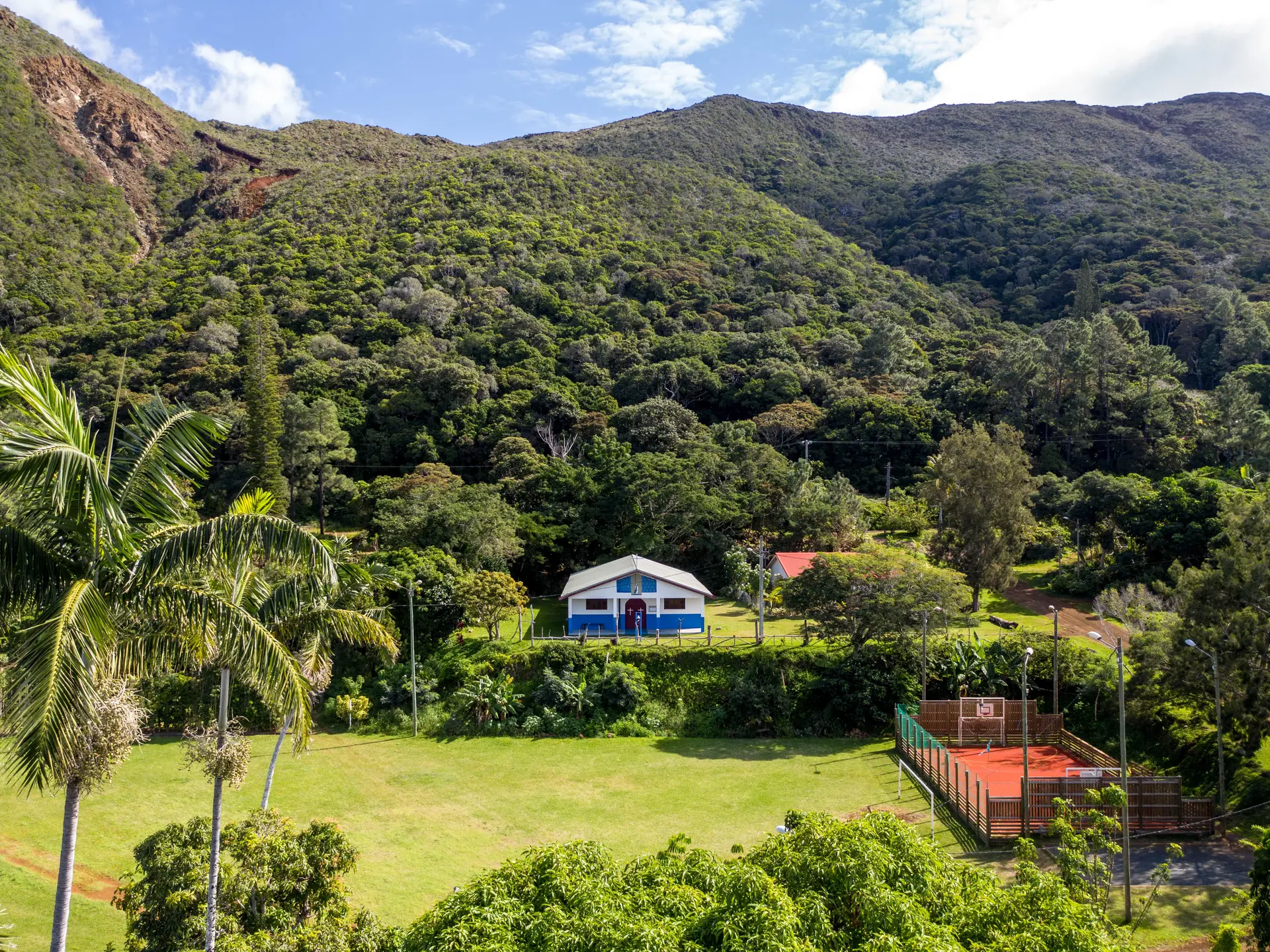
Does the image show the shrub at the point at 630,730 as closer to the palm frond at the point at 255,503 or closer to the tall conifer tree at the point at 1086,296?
the palm frond at the point at 255,503

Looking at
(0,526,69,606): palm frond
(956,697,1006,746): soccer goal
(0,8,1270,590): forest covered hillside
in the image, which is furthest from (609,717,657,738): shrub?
(0,526,69,606): palm frond

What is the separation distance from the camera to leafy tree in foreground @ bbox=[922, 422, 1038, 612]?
34594 mm

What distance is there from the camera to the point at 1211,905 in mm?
16625

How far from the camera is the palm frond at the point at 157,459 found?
819 cm

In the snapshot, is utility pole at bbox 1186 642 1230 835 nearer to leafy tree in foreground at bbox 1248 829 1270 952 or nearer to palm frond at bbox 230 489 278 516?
leafy tree in foreground at bbox 1248 829 1270 952

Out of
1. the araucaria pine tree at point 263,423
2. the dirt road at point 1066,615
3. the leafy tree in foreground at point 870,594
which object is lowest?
the dirt road at point 1066,615

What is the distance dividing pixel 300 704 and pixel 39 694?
8.27ft

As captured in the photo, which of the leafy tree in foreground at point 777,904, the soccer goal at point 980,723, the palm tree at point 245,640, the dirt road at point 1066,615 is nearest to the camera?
the palm tree at point 245,640

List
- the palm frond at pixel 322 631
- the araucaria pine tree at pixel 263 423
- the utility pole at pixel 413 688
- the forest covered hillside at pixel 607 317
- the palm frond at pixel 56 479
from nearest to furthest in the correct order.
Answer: the palm frond at pixel 56 479 → the palm frond at pixel 322 631 → the utility pole at pixel 413 688 → the araucaria pine tree at pixel 263 423 → the forest covered hillside at pixel 607 317

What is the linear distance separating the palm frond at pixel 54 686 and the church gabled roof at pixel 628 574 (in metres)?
26.3

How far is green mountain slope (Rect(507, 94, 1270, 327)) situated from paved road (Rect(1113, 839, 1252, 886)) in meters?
64.9

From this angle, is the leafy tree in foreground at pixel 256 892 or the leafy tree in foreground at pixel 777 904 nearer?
the leafy tree in foreground at pixel 777 904

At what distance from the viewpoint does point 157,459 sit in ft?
27.3

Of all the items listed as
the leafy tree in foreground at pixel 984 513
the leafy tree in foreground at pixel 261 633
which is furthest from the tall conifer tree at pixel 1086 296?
the leafy tree in foreground at pixel 261 633
